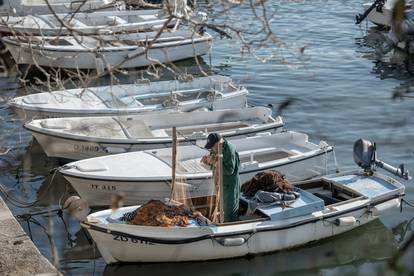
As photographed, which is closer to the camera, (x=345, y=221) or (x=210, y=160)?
(x=345, y=221)

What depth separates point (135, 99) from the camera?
16.0 m

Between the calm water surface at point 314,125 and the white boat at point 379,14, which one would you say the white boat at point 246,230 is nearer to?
the calm water surface at point 314,125

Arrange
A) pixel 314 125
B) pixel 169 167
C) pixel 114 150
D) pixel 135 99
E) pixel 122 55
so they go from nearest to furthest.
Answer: pixel 169 167 → pixel 114 150 → pixel 135 99 → pixel 314 125 → pixel 122 55

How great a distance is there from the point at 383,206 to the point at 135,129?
5065 millimetres

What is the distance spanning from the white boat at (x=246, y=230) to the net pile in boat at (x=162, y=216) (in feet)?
0.34

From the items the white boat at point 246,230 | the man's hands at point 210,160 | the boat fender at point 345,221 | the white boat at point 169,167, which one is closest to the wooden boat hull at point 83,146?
the white boat at point 169,167

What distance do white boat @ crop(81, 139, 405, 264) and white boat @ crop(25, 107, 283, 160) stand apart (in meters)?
3.20

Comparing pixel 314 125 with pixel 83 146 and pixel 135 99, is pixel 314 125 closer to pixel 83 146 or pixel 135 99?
pixel 135 99

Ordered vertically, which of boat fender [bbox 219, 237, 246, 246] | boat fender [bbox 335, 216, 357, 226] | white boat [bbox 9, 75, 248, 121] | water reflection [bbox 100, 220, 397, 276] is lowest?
water reflection [bbox 100, 220, 397, 276]

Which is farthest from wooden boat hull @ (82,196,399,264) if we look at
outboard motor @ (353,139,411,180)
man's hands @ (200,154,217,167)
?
outboard motor @ (353,139,411,180)

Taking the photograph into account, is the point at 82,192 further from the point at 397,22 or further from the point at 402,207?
the point at 397,22

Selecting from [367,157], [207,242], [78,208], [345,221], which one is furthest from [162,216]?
[367,157]

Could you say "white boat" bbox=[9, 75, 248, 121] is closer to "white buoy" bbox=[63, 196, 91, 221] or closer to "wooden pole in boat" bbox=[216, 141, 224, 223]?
"white buoy" bbox=[63, 196, 91, 221]

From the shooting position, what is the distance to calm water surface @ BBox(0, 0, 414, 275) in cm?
1045
